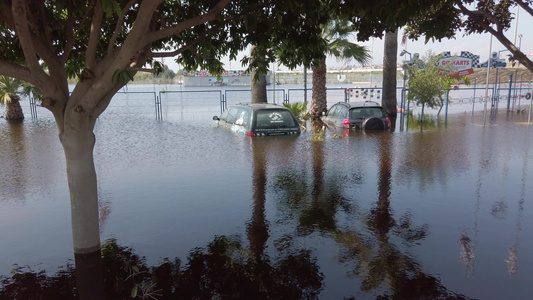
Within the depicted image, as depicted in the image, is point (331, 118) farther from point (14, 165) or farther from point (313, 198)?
point (14, 165)

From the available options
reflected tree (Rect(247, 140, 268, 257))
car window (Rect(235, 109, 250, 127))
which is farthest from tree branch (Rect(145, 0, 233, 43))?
car window (Rect(235, 109, 250, 127))

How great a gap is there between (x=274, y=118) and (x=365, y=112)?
4914 mm

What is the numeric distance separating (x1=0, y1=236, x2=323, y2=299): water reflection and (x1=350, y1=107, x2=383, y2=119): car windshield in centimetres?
1230

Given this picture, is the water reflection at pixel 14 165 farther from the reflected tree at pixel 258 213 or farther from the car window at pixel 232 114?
the car window at pixel 232 114

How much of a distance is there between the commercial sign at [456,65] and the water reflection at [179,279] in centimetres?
2032

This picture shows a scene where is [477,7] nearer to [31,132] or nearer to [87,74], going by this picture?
[87,74]

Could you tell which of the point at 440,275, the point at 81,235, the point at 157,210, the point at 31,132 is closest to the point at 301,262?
the point at 440,275

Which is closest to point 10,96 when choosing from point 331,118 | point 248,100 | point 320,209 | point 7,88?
point 7,88

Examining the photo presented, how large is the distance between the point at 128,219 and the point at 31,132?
1328cm

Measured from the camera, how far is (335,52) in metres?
22.1

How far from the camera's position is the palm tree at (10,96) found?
2236 cm

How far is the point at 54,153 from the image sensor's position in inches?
522

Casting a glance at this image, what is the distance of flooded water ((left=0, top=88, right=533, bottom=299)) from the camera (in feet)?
17.8

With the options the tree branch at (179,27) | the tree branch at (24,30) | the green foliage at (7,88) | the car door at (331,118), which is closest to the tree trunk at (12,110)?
the green foliage at (7,88)
